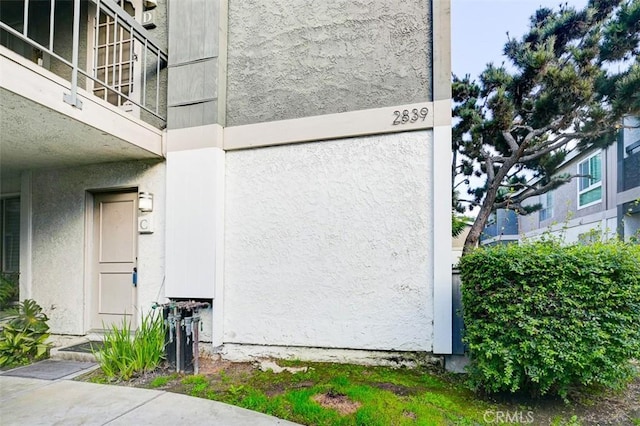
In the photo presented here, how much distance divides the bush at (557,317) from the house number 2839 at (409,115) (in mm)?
1984

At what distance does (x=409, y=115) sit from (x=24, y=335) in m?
6.38

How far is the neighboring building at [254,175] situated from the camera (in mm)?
4426

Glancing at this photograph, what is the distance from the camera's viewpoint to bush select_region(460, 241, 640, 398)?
315cm

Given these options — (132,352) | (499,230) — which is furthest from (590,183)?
(132,352)

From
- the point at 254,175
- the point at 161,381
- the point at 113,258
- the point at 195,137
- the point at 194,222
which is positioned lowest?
the point at 161,381

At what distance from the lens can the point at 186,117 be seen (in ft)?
17.2

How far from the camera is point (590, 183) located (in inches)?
544

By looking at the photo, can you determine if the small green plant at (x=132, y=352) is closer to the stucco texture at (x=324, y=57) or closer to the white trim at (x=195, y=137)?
the white trim at (x=195, y=137)

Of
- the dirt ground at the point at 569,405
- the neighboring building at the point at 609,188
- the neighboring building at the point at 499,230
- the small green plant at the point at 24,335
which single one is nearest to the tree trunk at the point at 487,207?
the neighboring building at the point at 499,230

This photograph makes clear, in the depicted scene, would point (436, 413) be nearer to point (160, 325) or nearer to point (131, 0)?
point (160, 325)

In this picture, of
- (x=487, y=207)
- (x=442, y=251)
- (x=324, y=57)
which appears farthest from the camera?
(x=487, y=207)

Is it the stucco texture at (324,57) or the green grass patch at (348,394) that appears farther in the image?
the stucco texture at (324,57)

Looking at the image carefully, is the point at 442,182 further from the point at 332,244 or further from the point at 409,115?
the point at 332,244

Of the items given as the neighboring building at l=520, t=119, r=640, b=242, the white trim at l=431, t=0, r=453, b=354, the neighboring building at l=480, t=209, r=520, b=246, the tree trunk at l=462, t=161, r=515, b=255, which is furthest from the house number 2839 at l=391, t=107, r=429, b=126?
the neighboring building at l=520, t=119, r=640, b=242
